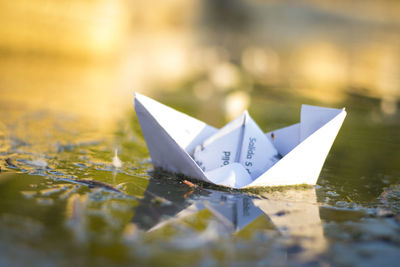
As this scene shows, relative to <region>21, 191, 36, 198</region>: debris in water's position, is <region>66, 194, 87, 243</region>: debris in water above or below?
below

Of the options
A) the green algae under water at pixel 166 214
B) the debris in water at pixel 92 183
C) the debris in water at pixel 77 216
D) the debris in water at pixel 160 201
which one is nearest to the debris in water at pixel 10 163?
the green algae under water at pixel 166 214

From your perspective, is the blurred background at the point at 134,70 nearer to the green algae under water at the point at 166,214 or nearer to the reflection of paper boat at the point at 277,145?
the green algae under water at the point at 166,214

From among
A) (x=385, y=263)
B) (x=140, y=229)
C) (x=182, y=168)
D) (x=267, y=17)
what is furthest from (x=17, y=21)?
(x=267, y=17)

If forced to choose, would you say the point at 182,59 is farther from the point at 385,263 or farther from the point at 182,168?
the point at 385,263

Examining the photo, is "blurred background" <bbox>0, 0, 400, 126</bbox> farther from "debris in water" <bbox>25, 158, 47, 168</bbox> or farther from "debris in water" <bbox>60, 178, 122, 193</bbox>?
"debris in water" <bbox>60, 178, 122, 193</bbox>

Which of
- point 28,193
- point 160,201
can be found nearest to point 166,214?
point 160,201

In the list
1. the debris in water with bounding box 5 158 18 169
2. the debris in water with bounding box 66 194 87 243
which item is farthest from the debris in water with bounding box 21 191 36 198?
→ the debris in water with bounding box 5 158 18 169
